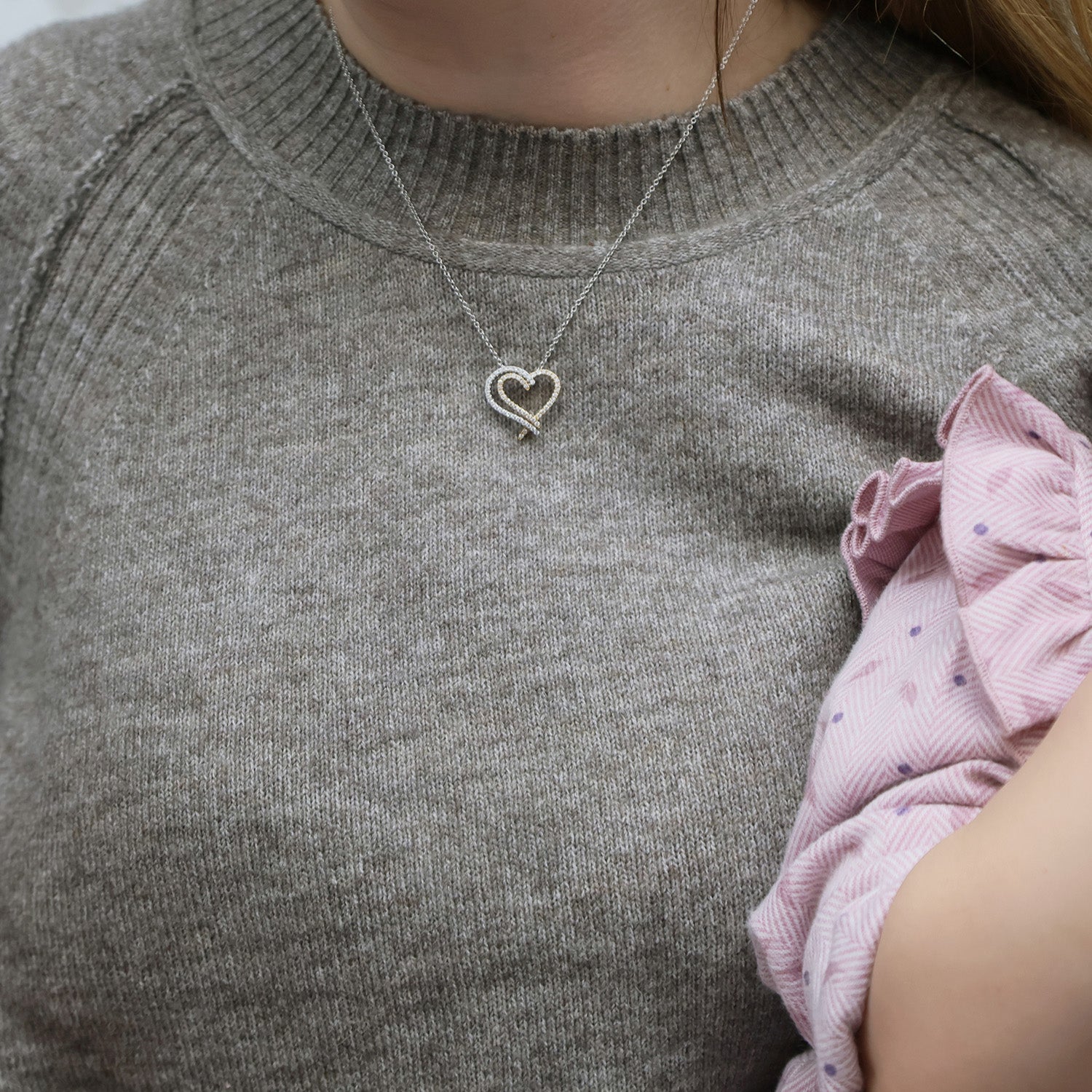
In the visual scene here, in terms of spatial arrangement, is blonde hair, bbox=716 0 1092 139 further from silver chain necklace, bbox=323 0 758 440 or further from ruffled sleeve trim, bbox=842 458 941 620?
ruffled sleeve trim, bbox=842 458 941 620

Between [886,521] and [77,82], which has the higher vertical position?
[77,82]

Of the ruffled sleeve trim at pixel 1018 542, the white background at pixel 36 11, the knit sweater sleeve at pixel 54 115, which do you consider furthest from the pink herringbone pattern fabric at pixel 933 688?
the white background at pixel 36 11

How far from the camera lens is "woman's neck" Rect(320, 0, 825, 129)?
772mm

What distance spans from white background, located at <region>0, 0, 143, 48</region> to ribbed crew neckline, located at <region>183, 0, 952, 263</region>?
24.8 inches

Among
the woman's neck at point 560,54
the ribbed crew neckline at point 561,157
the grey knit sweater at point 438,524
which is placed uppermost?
the woman's neck at point 560,54

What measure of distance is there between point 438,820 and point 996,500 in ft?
1.19

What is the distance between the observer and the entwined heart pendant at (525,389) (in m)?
0.76

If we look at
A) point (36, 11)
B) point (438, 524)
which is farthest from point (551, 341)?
point (36, 11)

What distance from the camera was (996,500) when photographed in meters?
0.61

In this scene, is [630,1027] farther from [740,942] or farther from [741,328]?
[741,328]

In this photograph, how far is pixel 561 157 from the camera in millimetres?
793

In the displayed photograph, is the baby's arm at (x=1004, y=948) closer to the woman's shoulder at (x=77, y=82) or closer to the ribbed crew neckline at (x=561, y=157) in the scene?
the ribbed crew neckline at (x=561, y=157)

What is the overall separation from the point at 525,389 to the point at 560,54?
231mm

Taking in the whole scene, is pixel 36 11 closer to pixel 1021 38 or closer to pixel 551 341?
pixel 551 341
